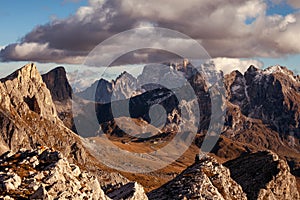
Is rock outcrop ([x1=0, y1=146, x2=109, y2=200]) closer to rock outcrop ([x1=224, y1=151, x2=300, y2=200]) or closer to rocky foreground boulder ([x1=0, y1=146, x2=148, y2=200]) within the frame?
rocky foreground boulder ([x1=0, y1=146, x2=148, y2=200])

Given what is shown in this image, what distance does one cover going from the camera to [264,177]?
8981 cm

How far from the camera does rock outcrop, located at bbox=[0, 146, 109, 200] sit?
110 feet

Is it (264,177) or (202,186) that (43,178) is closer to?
(202,186)

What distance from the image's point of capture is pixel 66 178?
37094 mm

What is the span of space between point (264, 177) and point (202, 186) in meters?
40.2

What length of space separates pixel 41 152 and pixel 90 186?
7.14m

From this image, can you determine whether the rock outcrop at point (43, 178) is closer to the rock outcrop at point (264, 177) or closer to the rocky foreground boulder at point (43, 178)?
the rocky foreground boulder at point (43, 178)

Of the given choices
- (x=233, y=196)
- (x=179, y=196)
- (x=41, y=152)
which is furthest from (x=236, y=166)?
(x=41, y=152)

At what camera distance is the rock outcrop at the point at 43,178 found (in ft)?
110

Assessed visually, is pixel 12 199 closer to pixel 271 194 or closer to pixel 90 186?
pixel 90 186

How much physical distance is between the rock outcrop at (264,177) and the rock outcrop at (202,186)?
17.5 meters

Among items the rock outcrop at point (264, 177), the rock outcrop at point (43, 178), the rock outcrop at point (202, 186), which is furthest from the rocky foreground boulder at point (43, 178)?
the rock outcrop at point (264, 177)

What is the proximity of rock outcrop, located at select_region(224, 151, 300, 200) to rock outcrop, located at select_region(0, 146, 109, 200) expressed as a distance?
1945 inches

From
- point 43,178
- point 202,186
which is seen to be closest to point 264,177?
point 202,186
